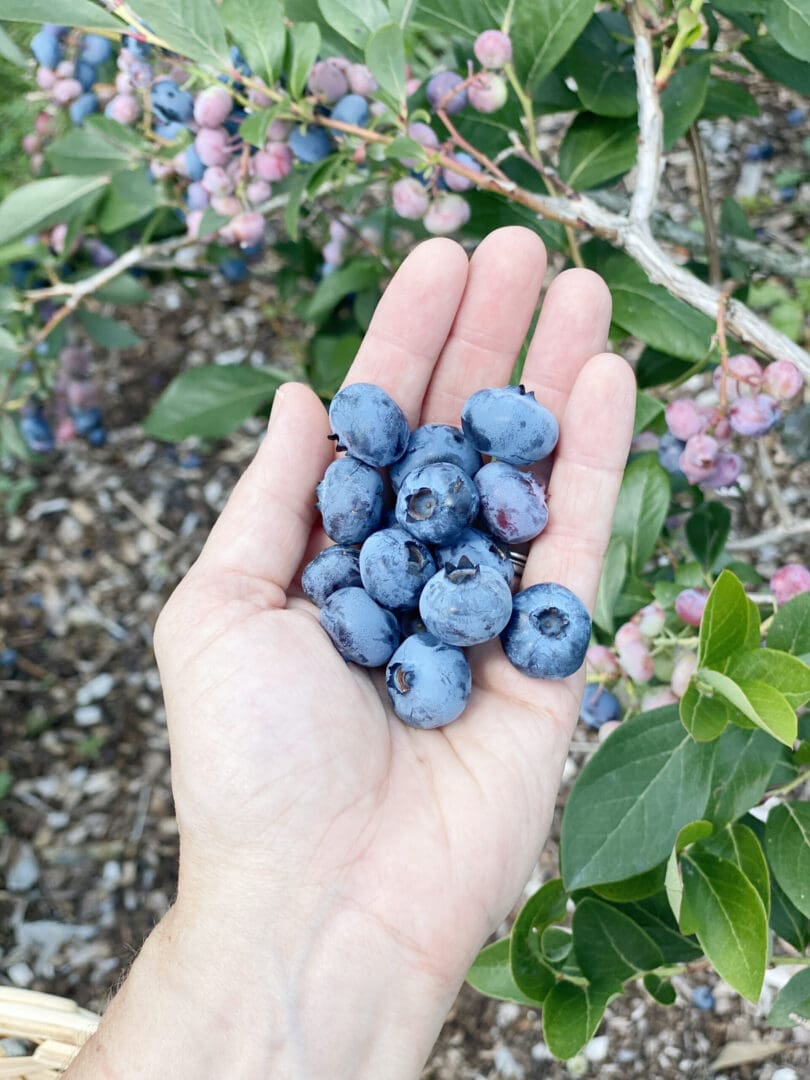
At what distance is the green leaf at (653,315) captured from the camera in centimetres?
148

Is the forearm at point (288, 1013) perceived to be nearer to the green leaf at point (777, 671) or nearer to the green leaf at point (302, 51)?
the green leaf at point (777, 671)

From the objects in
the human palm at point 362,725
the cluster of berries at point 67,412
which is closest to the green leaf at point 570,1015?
the human palm at point 362,725

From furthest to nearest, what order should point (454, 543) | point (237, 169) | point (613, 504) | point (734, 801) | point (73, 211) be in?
point (73, 211)
point (237, 169)
point (613, 504)
point (454, 543)
point (734, 801)

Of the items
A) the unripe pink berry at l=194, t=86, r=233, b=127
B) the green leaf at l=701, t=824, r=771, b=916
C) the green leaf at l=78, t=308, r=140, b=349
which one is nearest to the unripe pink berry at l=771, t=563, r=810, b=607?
the green leaf at l=701, t=824, r=771, b=916

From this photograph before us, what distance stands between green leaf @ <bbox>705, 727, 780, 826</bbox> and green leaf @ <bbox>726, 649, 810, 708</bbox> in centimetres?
17

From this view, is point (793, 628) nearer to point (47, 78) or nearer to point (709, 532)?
point (709, 532)

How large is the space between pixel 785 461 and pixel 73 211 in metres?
1.93

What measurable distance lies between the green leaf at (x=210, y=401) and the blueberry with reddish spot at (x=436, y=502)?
77 cm

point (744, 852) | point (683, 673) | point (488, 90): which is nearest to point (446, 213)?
point (488, 90)

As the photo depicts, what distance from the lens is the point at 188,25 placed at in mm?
1359

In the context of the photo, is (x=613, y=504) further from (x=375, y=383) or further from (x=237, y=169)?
(x=237, y=169)

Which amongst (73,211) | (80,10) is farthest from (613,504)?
(73,211)

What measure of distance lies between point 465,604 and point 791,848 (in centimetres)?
53

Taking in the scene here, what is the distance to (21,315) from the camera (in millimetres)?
2152
